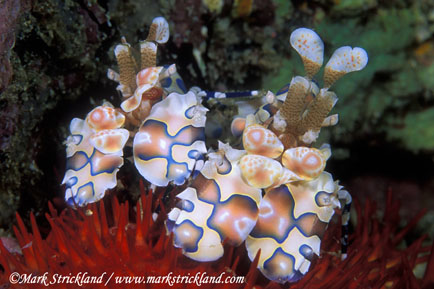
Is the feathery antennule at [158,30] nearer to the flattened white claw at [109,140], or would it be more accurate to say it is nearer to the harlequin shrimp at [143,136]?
the harlequin shrimp at [143,136]

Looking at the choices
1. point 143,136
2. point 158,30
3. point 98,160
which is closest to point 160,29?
point 158,30

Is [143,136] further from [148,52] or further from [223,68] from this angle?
[223,68]

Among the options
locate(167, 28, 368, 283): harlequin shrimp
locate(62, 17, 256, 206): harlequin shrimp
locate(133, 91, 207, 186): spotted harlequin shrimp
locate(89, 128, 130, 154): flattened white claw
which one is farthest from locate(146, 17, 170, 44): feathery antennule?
locate(167, 28, 368, 283): harlequin shrimp

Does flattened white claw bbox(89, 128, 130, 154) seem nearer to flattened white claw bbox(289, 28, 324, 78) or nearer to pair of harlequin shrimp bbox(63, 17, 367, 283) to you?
pair of harlequin shrimp bbox(63, 17, 367, 283)

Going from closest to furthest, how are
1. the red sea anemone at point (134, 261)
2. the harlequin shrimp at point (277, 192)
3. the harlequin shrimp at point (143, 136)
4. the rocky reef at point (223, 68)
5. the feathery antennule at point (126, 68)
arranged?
the red sea anemone at point (134, 261) < the harlequin shrimp at point (277, 192) < the harlequin shrimp at point (143, 136) < the feathery antennule at point (126, 68) < the rocky reef at point (223, 68)

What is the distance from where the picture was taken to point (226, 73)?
9.04 feet

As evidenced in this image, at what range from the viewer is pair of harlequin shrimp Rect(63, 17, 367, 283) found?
159 cm

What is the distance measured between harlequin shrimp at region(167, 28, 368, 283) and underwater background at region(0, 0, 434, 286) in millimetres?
552

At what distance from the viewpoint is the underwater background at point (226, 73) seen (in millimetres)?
1963

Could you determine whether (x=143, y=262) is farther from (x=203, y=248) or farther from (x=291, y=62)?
(x=291, y=62)

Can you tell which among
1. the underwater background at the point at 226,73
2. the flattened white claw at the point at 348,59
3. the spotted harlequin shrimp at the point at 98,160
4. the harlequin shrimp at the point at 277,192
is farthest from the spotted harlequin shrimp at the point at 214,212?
the flattened white claw at the point at 348,59

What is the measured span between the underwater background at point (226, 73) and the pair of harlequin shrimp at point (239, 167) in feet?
1.07

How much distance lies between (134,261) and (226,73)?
1656 millimetres

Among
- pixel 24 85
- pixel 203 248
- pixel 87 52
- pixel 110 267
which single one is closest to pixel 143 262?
pixel 110 267
